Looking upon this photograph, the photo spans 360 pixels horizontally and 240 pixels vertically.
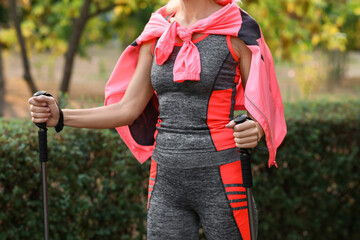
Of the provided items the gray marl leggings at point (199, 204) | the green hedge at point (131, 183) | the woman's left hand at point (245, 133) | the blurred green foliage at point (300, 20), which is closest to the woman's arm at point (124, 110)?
the gray marl leggings at point (199, 204)

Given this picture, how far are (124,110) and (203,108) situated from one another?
0.46 m

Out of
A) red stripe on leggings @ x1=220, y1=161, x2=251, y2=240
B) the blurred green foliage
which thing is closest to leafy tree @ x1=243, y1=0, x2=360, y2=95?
the blurred green foliage

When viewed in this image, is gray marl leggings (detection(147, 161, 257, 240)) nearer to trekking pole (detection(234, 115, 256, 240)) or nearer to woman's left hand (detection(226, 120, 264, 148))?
trekking pole (detection(234, 115, 256, 240))

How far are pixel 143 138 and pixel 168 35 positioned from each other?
634 millimetres

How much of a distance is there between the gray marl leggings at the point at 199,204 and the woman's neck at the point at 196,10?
750 millimetres

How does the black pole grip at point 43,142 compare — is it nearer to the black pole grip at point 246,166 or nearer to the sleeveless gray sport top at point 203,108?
the sleeveless gray sport top at point 203,108

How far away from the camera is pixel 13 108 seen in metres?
15.8

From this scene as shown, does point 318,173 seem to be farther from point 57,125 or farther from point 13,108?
point 13,108

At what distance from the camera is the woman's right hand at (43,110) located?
228 cm

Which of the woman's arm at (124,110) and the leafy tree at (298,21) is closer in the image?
the woman's arm at (124,110)

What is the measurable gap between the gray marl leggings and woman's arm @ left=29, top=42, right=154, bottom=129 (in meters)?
0.34

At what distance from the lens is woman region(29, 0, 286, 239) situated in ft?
7.34

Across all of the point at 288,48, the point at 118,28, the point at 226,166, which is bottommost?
the point at 226,166

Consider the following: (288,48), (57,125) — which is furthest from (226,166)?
(288,48)
